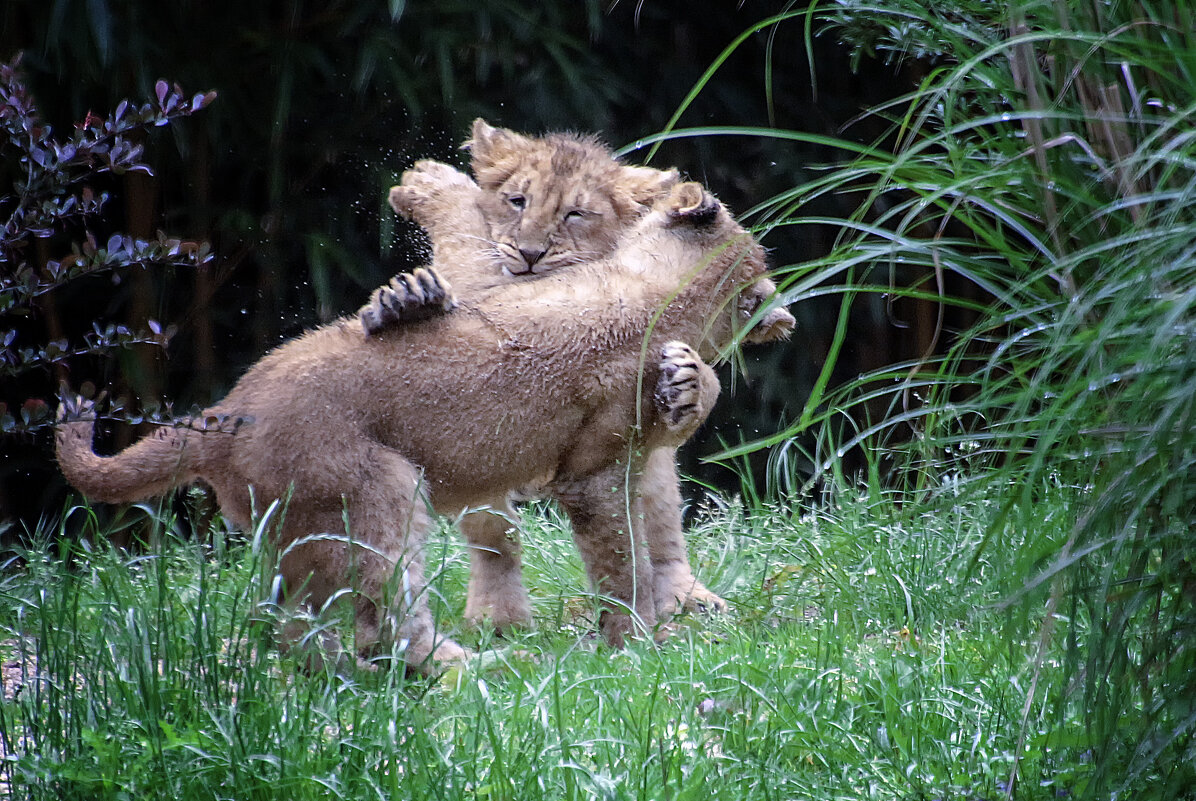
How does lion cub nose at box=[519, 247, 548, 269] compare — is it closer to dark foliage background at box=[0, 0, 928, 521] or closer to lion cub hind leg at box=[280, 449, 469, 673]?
lion cub hind leg at box=[280, 449, 469, 673]

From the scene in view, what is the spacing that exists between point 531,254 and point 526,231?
71 millimetres

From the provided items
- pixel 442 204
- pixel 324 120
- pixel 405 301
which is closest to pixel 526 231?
pixel 442 204

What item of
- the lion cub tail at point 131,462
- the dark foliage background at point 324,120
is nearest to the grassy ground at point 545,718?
the lion cub tail at point 131,462

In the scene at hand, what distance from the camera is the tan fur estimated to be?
3.10 meters

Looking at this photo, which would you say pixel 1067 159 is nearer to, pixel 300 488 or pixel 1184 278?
pixel 1184 278

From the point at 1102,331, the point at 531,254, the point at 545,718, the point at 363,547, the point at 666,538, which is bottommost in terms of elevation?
the point at 666,538

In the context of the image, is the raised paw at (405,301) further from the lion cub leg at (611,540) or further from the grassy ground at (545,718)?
the grassy ground at (545,718)

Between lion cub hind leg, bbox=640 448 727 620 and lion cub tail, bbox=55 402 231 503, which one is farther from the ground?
lion cub tail, bbox=55 402 231 503

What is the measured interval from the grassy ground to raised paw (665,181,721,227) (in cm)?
127

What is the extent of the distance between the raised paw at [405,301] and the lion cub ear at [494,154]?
762mm

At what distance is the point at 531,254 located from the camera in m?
3.86

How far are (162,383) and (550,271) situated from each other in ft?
7.28

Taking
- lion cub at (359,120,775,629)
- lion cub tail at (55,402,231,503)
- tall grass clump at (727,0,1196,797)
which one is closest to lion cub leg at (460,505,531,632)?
lion cub at (359,120,775,629)

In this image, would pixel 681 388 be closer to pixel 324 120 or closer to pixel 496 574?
pixel 496 574
